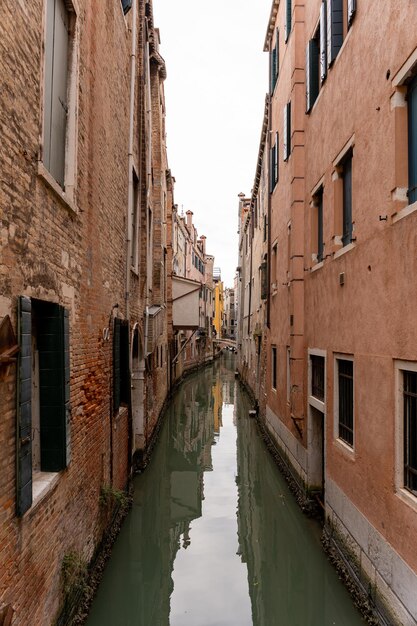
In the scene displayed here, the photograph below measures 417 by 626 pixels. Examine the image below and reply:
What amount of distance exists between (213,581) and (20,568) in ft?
11.6

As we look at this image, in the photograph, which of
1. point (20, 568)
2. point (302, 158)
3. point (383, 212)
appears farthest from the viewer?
point (302, 158)

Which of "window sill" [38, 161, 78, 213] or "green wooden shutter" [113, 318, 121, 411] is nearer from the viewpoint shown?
"window sill" [38, 161, 78, 213]

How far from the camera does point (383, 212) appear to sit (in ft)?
16.3

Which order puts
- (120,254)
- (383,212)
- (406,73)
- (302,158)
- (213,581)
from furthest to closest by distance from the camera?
(302,158), (120,254), (213,581), (383,212), (406,73)

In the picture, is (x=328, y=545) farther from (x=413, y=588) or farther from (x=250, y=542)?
(x=413, y=588)

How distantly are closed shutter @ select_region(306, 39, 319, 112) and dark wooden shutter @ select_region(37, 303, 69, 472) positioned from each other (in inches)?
249

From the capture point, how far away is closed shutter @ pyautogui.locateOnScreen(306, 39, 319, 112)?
8312 mm

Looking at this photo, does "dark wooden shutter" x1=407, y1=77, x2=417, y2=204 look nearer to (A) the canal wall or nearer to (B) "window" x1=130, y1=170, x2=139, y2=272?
(A) the canal wall

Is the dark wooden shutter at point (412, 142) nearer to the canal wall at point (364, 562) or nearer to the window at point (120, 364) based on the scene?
the canal wall at point (364, 562)

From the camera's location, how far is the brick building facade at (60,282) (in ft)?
11.0

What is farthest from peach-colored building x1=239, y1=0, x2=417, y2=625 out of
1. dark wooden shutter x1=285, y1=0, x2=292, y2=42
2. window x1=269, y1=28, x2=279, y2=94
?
window x1=269, y1=28, x2=279, y2=94

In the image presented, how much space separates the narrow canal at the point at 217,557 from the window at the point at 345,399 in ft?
5.69

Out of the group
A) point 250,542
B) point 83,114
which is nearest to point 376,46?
point 83,114

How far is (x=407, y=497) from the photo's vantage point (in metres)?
4.32
